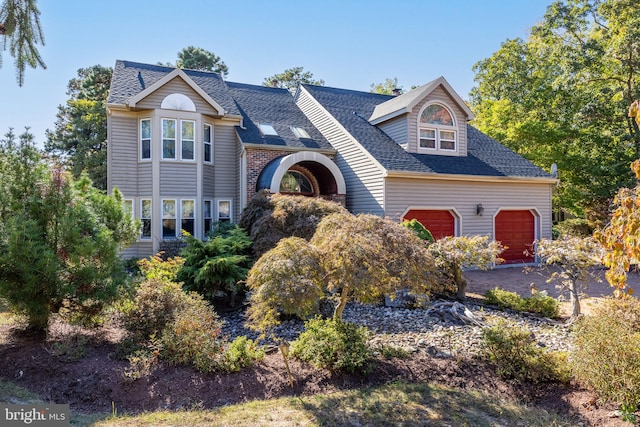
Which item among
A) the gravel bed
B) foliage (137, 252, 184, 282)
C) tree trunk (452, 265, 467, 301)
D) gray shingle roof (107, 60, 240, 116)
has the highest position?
gray shingle roof (107, 60, 240, 116)

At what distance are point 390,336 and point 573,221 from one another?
18191 mm

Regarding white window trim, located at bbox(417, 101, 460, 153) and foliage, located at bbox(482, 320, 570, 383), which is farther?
white window trim, located at bbox(417, 101, 460, 153)

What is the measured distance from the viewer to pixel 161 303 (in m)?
6.20

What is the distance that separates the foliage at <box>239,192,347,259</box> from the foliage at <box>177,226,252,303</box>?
62 centimetres

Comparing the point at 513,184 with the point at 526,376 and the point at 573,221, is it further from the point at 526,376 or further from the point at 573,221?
the point at 526,376

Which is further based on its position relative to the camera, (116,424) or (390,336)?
(390,336)

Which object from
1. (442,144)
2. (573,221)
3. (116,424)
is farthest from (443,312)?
(573,221)

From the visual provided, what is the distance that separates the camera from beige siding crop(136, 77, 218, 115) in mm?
13180

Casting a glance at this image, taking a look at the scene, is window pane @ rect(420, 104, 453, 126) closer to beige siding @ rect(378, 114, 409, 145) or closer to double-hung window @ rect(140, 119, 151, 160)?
beige siding @ rect(378, 114, 409, 145)

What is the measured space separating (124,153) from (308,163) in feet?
21.7

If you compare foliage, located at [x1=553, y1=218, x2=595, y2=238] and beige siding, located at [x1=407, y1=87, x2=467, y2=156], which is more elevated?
beige siding, located at [x1=407, y1=87, x2=467, y2=156]

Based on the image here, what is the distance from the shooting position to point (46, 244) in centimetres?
565

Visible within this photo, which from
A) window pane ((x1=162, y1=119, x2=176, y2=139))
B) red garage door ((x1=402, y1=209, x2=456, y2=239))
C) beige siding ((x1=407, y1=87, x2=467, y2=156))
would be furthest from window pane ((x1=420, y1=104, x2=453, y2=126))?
window pane ((x1=162, y1=119, x2=176, y2=139))

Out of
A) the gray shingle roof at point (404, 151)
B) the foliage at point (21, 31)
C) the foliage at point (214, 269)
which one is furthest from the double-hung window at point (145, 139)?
the foliage at point (21, 31)
